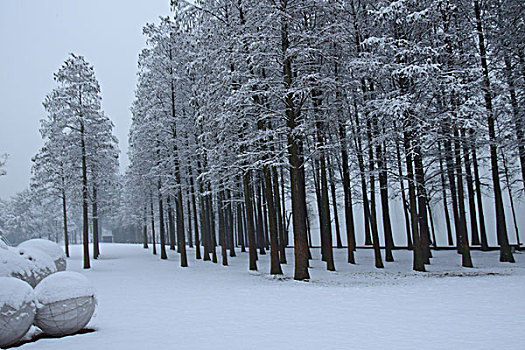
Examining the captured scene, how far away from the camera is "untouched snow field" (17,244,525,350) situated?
6668mm

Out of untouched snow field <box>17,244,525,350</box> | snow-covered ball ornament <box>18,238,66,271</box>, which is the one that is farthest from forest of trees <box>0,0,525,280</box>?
snow-covered ball ornament <box>18,238,66,271</box>

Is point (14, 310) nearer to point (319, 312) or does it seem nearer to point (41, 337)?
point (41, 337)

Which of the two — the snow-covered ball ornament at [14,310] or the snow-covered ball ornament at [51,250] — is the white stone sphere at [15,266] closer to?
the snow-covered ball ornament at [14,310]

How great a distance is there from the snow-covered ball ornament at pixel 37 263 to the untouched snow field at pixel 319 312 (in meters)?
1.62

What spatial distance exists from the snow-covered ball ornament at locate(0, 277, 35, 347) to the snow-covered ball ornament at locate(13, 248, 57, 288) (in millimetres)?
2036

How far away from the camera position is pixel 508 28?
56.1 feet

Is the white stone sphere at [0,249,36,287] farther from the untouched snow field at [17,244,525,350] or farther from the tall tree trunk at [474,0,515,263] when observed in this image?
the tall tree trunk at [474,0,515,263]

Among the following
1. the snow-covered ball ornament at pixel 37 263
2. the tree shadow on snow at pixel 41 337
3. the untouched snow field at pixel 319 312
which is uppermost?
the snow-covered ball ornament at pixel 37 263

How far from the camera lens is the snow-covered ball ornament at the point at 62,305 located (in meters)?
7.46

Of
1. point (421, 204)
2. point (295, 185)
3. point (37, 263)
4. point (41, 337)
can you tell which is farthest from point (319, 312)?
point (421, 204)

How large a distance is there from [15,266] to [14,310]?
213 cm

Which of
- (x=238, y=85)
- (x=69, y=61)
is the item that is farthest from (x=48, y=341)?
(x=69, y=61)

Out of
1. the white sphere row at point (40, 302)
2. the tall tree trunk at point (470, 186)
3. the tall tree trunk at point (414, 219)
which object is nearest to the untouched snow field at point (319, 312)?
the white sphere row at point (40, 302)

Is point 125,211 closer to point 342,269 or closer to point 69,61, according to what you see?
point 69,61
